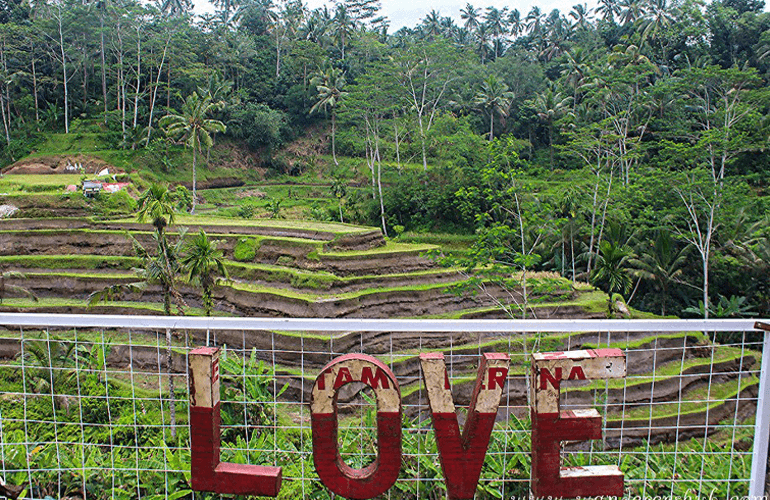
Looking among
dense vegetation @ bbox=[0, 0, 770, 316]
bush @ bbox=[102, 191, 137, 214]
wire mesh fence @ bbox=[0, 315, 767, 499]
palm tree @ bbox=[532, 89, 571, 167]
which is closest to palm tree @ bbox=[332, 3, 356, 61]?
dense vegetation @ bbox=[0, 0, 770, 316]

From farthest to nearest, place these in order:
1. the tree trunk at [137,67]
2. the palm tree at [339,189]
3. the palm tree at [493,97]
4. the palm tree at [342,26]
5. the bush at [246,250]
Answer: the palm tree at [342,26], the palm tree at [493,97], the tree trunk at [137,67], the palm tree at [339,189], the bush at [246,250]

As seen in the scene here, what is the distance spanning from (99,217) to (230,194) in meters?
11.2

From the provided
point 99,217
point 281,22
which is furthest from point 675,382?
point 281,22

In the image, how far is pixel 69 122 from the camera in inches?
1211

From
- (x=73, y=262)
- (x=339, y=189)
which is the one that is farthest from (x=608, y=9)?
(x=73, y=262)

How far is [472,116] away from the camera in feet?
109

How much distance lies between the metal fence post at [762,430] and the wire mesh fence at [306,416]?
0.03 m

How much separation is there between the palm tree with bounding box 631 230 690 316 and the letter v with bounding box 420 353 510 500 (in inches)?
687

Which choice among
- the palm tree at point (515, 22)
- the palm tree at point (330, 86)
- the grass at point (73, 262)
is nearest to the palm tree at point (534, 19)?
the palm tree at point (515, 22)

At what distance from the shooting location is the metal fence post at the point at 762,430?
7.18 feet

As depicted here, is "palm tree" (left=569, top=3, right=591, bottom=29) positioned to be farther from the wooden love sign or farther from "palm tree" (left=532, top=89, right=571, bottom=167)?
the wooden love sign

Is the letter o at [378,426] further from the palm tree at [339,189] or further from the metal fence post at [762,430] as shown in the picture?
the palm tree at [339,189]

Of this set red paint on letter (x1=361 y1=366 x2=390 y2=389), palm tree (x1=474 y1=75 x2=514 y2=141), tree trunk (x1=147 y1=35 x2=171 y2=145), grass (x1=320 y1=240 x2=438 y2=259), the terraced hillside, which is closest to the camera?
red paint on letter (x1=361 y1=366 x2=390 y2=389)

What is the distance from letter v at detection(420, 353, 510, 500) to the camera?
217cm
